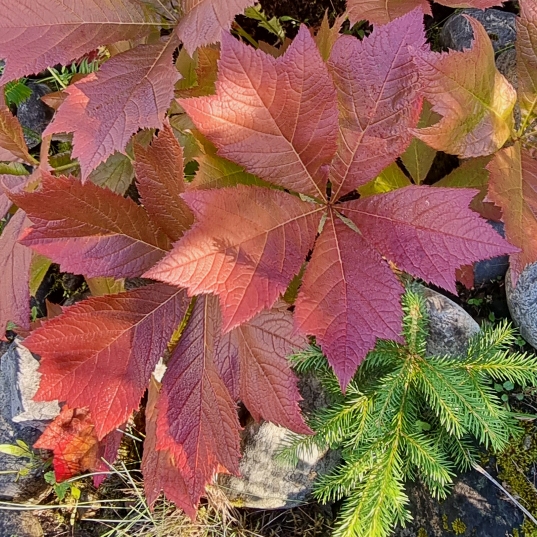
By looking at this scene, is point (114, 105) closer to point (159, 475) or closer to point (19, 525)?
point (159, 475)

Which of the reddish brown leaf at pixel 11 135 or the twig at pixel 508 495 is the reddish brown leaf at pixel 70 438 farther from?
the twig at pixel 508 495

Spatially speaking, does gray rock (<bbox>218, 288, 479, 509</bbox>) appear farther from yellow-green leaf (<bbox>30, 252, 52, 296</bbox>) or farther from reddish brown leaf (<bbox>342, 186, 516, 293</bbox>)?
yellow-green leaf (<bbox>30, 252, 52, 296</bbox>)

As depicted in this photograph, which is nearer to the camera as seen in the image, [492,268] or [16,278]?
[16,278]

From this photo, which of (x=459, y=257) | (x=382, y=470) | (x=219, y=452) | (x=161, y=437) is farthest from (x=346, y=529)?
(x=459, y=257)

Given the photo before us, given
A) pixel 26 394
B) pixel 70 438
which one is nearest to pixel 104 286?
pixel 70 438

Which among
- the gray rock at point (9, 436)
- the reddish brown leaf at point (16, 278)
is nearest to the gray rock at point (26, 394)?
the gray rock at point (9, 436)

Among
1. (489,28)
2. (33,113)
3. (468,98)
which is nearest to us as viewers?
(468,98)
